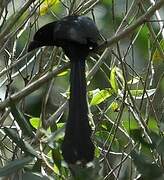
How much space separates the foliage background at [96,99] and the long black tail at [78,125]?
33 millimetres

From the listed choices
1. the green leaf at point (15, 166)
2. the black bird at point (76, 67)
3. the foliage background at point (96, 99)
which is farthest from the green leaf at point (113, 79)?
the green leaf at point (15, 166)

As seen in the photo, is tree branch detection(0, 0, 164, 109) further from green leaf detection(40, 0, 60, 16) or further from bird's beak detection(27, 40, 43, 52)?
green leaf detection(40, 0, 60, 16)

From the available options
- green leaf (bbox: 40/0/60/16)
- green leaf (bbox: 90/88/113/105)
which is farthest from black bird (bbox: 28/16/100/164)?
green leaf (bbox: 90/88/113/105)

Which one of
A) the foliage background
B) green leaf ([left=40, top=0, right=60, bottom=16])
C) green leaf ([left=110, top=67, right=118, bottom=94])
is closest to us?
the foliage background

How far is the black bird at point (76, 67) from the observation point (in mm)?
1405

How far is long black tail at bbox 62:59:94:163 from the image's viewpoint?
4.50 feet

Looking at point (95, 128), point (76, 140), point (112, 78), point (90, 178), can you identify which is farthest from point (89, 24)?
point (90, 178)

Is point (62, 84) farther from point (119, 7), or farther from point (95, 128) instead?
point (95, 128)

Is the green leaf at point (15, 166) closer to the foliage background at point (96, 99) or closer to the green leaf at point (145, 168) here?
the foliage background at point (96, 99)

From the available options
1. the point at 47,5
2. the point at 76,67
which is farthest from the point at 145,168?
the point at 47,5

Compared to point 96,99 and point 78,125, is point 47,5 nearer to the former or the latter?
point 96,99

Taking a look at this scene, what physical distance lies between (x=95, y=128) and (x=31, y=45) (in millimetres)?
413

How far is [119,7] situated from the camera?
3006mm

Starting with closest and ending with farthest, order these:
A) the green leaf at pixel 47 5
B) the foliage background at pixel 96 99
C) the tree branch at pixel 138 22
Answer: the foliage background at pixel 96 99 < the tree branch at pixel 138 22 < the green leaf at pixel 47 5
